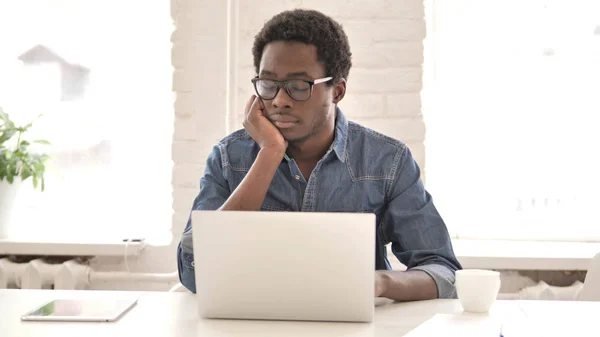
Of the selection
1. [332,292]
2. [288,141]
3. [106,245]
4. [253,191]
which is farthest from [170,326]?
[106,245]

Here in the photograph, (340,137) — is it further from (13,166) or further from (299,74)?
(13,166)

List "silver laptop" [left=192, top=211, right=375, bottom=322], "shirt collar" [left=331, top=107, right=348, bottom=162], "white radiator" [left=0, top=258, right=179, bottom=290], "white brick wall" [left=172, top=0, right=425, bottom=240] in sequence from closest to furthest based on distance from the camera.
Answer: "silver laptop" [left=192, top=211, right=375, bottom=322]
"shirt collar" [left=331, top=107, right=348, bottom=162]
"white brick wall" [left=172, top=0, right=425, bottom=240]
"white radiator" [left=0, top=258, right=179, bottom=290]

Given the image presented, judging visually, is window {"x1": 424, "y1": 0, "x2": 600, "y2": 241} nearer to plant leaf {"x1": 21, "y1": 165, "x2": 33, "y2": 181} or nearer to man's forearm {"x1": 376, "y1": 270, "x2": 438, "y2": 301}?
man's forearm {"x1": 376, "y1": 270, "x2": 438, "y2": 301}

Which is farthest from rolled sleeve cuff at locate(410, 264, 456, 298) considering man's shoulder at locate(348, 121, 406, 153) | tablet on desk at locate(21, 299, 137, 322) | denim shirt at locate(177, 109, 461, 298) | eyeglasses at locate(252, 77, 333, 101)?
tablet on desk at locate(21, 299, 137, 322)

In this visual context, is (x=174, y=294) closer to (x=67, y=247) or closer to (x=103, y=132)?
(x=67, y=247)

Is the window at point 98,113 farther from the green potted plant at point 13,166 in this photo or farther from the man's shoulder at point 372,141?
the man's shoulder at point 372,141

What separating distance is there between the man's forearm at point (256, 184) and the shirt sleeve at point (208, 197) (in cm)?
12

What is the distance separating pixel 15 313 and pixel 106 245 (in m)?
1.41

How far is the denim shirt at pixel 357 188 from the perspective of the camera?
1.77 m

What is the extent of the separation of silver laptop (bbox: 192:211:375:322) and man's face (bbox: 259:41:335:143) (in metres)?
0.62

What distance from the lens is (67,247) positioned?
273 centimetres

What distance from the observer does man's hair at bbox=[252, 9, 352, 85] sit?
1.79 metres

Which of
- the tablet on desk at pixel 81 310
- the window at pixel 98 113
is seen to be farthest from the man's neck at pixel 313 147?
the window at pixel 98 113

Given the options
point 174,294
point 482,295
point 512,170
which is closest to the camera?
point 482,295
